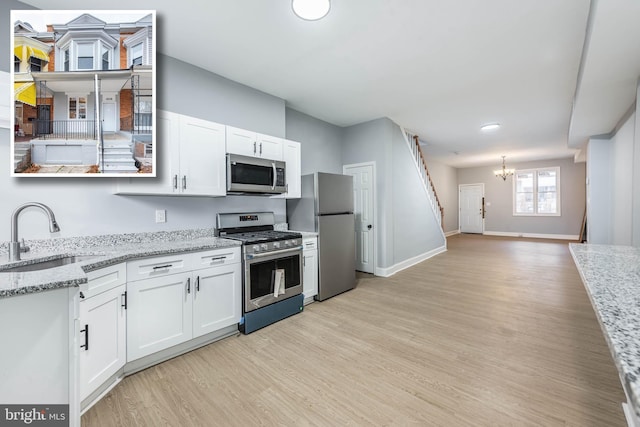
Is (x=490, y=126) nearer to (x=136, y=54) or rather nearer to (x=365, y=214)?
(x=365, y=214)

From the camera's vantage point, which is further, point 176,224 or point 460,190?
point 460,190

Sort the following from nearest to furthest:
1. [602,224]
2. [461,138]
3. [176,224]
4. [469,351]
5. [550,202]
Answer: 1. [469,351]
2. [176,224]
3. [602,224]
4. [461,138]
5. [550,202]

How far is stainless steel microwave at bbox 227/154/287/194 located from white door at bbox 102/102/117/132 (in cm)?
97

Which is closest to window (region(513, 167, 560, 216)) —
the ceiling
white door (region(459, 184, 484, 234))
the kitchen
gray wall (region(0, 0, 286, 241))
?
white door (region(459, 184, 484, 234))

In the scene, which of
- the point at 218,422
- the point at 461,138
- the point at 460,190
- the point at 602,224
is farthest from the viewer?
the point at 460,190

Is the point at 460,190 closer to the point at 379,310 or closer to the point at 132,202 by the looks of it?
the point at 379,310

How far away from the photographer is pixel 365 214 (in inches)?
191

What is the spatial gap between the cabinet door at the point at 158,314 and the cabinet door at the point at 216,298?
0.07 metres

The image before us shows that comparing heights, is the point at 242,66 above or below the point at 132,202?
above

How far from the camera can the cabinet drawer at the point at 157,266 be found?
1992 mm

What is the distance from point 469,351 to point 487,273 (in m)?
3.04

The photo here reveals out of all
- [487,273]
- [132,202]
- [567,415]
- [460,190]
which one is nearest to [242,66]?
[132,202]

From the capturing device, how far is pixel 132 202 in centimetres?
247

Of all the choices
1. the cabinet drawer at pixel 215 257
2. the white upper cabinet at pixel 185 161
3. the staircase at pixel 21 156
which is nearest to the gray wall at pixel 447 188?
the white upper cabinet at pixel 185 161
